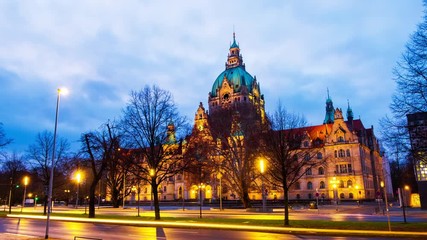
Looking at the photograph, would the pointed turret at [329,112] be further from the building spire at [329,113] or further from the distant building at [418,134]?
the distant building at [418,134]

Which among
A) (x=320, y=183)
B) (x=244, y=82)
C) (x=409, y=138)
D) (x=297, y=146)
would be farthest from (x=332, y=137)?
(x=409, y=138)

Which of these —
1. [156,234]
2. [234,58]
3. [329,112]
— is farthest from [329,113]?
[156,234]

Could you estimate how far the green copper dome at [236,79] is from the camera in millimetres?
126562

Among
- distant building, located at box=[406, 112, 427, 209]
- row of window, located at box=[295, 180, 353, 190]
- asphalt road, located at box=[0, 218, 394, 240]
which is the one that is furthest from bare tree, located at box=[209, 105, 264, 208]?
row of window, located at box=[295, 180, 353, 190]

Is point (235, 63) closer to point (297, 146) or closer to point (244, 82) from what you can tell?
point (244, 82)

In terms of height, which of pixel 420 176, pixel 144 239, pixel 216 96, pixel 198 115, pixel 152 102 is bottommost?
pixel 144 239

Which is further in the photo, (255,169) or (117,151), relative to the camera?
(255,169)

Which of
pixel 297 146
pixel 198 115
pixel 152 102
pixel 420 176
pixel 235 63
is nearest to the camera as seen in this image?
pixel 297 146

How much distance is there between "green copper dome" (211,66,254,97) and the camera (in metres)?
127

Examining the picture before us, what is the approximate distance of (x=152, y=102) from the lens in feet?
120

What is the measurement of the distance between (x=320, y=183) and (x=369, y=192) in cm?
1283

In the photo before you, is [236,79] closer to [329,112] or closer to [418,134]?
[329,112]

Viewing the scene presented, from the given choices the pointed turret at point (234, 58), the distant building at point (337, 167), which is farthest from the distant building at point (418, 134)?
the pointed turret at point (234, 58)

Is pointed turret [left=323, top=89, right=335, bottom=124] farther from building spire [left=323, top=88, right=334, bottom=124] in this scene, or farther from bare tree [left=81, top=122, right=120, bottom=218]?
bare tree [left=81, top=122, right=120, bottom=218]
